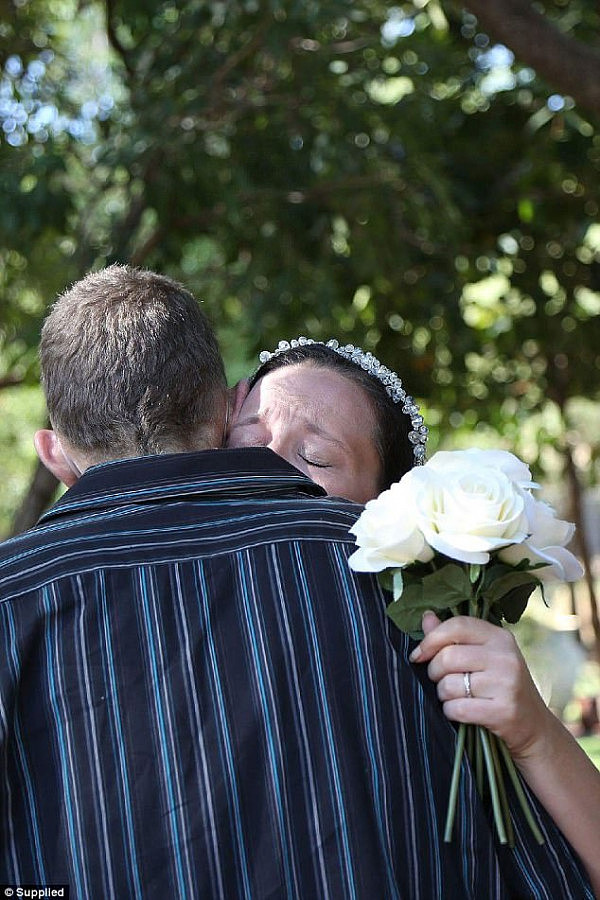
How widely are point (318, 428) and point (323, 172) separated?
3.64m

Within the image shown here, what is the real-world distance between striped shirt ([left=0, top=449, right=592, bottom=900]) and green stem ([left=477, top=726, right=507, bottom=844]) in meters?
0.02

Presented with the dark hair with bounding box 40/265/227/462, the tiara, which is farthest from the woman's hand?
the tiara

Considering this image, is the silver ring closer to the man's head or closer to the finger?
the finger

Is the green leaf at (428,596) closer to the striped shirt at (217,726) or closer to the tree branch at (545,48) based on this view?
the striped shirt at (217,726)

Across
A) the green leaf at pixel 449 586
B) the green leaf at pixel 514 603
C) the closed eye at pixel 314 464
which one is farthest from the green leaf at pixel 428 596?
the closed eye at pixel 314 464

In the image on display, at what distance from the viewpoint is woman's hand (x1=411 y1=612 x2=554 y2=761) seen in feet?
5.42

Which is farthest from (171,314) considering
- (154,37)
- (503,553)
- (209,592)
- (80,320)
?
(154,37)

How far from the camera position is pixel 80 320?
182cm

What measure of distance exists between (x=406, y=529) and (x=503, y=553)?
19 cm

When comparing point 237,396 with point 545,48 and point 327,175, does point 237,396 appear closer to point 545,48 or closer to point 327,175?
point 545,48

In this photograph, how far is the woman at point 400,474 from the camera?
1.66 metres

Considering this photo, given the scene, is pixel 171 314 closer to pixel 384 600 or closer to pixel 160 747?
pixel 384 600

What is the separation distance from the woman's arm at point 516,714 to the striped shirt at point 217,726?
5 centimetres

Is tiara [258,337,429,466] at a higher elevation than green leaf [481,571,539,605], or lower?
higher
